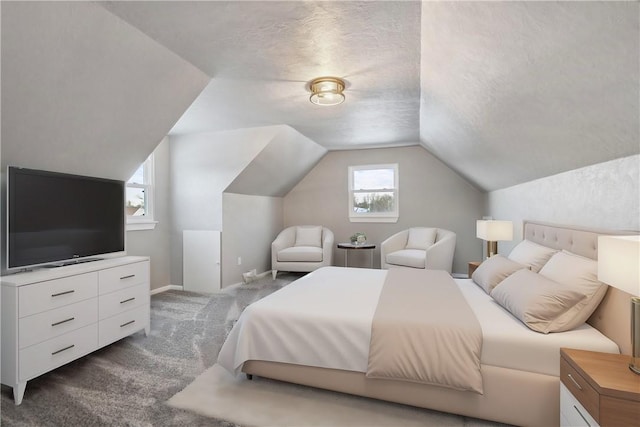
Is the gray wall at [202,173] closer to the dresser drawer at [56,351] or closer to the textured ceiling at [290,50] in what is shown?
the textured ceiling at [290,50]

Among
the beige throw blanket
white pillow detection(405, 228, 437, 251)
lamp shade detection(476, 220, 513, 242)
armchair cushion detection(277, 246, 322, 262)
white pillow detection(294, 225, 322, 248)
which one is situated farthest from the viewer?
white pillow detection(294, 225, 322, 248)

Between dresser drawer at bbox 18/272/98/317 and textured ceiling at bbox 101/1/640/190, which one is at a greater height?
textured ceiling at bbox 101/1/640/190

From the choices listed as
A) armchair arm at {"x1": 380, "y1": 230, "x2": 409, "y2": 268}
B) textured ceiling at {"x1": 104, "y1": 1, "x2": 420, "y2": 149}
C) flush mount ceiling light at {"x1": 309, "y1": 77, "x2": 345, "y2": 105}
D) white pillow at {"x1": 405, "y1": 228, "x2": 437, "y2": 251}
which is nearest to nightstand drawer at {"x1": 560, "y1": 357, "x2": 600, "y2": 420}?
textured ceiling at {"x1": 104, "y1": 1, "x2": 420, "y2": 149}

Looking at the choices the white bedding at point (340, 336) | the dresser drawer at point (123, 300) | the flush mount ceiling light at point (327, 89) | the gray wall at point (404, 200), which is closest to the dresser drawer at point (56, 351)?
the dresser drawer at point (123, 300)

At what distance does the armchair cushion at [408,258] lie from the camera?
4.48 meters

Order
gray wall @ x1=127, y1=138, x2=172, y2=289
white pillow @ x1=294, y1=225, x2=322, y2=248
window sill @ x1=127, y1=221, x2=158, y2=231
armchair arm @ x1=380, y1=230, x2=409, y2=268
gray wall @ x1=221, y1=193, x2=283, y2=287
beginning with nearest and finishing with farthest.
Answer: window sill @ x1=127, y1=221, x2=158, y2=231
gray wall @ x1=127, y1=138, x2=172, y2=289
gray wall @ x1=221, y1=193, x2=283, y2=287
armchair arm @ x1=380, y1=230, x2=409, y2=268
white pillow @ x1=294, y1=225, x2=322, y2=248

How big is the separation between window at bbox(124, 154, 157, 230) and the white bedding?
2800 mm

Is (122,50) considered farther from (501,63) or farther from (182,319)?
(182,319)

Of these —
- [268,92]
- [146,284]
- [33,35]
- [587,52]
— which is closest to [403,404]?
[587,52]

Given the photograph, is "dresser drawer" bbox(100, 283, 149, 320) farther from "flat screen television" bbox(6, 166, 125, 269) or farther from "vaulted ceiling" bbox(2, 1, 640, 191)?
"vaulted ceiling" bbox(2, 1, 640, 191)

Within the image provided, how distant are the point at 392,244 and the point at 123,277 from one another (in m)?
3.76

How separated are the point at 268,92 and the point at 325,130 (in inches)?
64.1

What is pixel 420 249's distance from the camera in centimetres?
507

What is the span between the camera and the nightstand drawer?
1178mm
